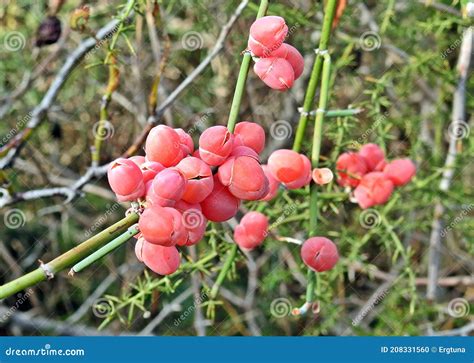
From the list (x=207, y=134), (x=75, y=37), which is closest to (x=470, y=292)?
(x=75, y=37)

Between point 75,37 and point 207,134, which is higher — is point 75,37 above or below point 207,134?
above

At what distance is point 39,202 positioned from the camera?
6.57 feet

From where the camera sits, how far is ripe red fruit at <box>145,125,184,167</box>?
0.61m

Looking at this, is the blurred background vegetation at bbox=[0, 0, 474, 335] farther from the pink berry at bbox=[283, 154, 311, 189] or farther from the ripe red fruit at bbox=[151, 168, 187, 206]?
the ripe red fruit at bbox=[151, 168, 187, 206]

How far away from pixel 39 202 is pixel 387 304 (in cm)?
103

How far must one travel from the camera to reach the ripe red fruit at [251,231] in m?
0.92

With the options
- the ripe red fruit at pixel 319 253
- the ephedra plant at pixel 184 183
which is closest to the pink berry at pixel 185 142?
the ephedra plant at pixel 184 183

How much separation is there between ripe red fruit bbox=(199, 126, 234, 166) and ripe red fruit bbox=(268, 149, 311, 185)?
0.19 m

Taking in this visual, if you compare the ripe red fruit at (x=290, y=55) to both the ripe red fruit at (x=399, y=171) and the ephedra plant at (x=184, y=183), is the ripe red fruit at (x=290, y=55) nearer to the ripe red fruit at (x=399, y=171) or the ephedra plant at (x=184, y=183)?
the ephedra plant at (x=184, y=183)

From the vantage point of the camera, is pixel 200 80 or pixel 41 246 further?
pixel 41 246

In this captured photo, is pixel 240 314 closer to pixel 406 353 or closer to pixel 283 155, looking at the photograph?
pixel 406 353

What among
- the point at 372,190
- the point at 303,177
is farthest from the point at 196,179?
the point at 372,190

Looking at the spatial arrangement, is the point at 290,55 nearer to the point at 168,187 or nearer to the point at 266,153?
the point at 168,187

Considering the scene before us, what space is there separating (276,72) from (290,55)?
0.11 ft
